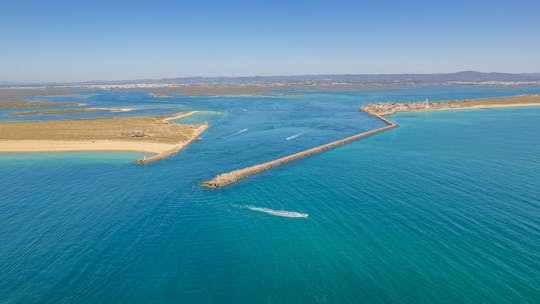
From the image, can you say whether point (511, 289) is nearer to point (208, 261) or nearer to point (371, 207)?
point (371, 207)

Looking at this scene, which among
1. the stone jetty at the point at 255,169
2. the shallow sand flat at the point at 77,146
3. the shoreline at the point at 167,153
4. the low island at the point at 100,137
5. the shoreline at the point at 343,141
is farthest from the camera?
the low island at the point at 100,137

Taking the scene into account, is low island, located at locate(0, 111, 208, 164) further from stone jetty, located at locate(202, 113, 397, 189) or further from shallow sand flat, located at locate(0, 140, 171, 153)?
stone jetty, located at locate(202, 113, 397, 189)

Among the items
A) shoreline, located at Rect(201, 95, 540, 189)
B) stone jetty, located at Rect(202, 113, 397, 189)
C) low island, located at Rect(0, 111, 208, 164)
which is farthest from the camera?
low island, located at Rect(0, 111, 208, 164)

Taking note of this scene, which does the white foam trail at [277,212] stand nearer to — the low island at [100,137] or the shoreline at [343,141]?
the shoreline at [343,141]

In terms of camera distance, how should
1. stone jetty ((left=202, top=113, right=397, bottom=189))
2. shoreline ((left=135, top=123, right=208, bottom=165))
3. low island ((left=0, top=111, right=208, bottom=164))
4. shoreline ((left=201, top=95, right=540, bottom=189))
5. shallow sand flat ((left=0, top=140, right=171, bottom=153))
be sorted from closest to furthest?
stone jetty ((left=202, top=113, right=397, bottom=189)), shoreline ((left=201, top=95, right=540, bottom=189)), shoreline ((left=135, top=123, right=208, bottom=165)), shallow sand flat ((left=0, top=140, right=171, bottom=153)), low island ((left=0, top=111, right=208, bottom=164))

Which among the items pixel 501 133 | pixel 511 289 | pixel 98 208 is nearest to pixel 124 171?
pixel 98 208

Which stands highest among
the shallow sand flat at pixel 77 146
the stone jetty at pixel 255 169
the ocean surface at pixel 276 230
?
the shallow sand flat at pixel 77 146

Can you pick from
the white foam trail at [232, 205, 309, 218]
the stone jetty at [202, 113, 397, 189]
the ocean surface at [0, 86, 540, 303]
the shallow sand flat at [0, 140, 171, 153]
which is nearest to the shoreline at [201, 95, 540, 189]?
the stone jetty at [202, 113, 397, 189]

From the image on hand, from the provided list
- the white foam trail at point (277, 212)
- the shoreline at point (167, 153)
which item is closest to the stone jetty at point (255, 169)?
the white foam trail at point (277, 212)
